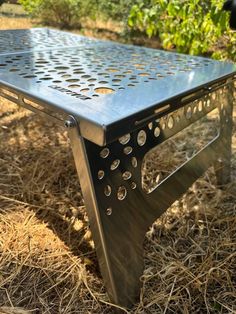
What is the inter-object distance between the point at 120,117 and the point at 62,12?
14.3 ft

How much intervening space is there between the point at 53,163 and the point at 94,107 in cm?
82

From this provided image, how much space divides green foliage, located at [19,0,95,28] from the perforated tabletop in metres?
3.19

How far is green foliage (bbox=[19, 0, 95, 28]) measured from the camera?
426cm

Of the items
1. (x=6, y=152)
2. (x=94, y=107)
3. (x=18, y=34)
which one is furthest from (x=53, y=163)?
(x=94, y=107)

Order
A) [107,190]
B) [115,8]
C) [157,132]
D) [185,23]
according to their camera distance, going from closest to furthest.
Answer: [107,190] < [157,132] < [185,23] < [115,8]

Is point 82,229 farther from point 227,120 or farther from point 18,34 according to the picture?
point 18,34

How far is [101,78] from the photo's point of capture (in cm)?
87

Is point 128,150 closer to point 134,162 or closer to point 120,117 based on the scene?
point 134,162

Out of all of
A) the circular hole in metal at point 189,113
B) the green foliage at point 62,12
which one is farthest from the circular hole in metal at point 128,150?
the green foliage at point 62,12

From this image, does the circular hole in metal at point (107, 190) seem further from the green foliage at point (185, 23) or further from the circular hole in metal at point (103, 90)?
the green foliage at point (185, 23)

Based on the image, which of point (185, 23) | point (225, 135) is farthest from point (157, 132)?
point (185, 23)

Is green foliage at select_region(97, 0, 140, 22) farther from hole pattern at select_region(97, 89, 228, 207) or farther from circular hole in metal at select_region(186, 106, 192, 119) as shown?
hole pattern at select_region(97, 89, 228, 207)

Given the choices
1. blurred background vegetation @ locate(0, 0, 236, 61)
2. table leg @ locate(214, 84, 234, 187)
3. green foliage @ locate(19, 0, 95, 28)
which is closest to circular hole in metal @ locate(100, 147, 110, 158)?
table leg @ locate(214, 84, 234, 187)

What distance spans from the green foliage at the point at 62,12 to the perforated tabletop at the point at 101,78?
3.19m
